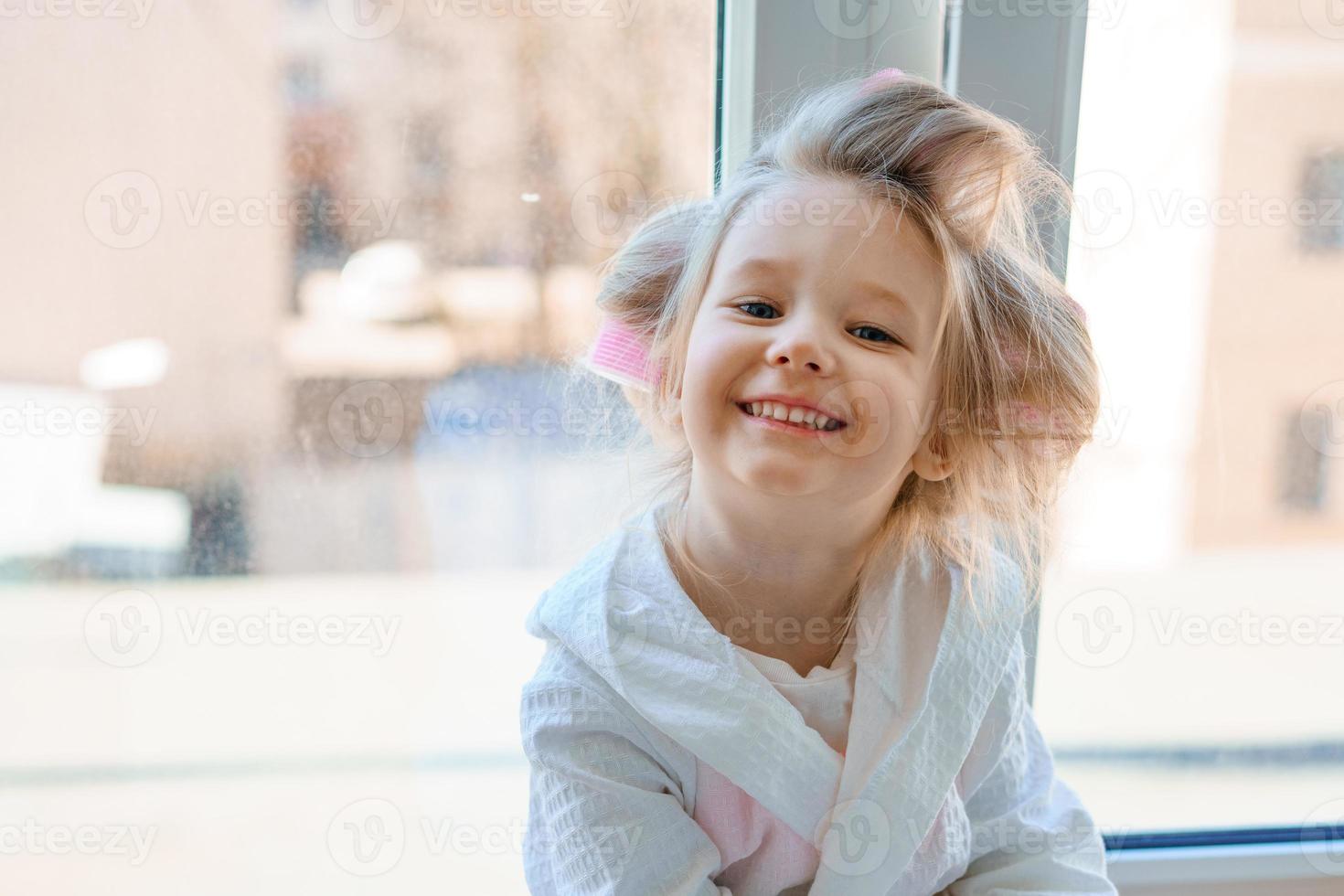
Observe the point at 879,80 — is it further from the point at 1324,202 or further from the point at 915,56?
the point at 1324,202

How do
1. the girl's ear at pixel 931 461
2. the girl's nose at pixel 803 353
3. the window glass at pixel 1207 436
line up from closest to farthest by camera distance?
1. the girl's nose at pixel 803 353
2. the girl's ear at pixel 931 461
3. the window glass at pixel 1207 436

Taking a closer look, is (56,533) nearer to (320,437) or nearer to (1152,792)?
(320,437)

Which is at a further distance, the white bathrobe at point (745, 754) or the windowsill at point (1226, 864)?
the windowsill at point (1226, 864)

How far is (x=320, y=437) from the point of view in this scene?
3.03 feet

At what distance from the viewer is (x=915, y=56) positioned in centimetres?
89

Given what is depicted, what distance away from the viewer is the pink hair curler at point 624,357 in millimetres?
889

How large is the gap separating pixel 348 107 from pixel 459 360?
0.75ft

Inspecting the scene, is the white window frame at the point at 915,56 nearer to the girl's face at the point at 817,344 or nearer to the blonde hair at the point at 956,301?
the blonde hair at the point at 956,301

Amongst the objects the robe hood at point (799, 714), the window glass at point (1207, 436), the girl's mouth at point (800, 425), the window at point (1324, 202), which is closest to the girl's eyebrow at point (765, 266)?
the girl's mouth at point (800, 425)

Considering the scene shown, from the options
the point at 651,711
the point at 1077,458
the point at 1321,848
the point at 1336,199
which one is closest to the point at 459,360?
the point at 651,711

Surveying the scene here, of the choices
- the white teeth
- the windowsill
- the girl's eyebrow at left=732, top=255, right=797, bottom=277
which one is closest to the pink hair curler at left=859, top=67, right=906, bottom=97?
the girl's eyebrow at left=732, top=255, right=797, bottom=277

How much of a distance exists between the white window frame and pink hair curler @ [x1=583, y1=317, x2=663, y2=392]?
0.54ft

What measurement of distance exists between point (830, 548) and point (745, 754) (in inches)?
7.8

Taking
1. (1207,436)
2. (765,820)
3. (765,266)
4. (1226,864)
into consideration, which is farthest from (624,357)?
(1226,864)
